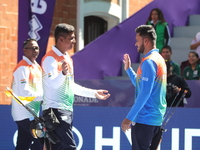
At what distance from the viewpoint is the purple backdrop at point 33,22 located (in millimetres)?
12594

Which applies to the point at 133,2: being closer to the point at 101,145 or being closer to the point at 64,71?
the point at 101,145

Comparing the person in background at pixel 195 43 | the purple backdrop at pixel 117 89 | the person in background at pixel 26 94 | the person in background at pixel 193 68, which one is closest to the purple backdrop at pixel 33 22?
the purple backdrop at pixel 117 89

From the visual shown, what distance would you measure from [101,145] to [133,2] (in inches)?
354

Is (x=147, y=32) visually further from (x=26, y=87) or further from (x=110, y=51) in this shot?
(x=110, y=51)

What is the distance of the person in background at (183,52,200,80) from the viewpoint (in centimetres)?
1245

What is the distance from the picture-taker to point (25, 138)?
28.4 ft

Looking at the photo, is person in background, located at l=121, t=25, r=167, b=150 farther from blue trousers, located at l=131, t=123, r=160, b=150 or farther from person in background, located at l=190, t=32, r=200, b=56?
person in background, located at l=190, t=32, r=200, b=56

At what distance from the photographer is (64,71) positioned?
23.4 ft

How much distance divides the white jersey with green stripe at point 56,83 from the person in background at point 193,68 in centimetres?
543

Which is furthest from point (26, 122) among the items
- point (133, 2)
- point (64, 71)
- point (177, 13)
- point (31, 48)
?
point (133, 2)

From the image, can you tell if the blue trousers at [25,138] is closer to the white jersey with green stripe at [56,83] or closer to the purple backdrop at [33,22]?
the white jersey with green stripe at [56,83]

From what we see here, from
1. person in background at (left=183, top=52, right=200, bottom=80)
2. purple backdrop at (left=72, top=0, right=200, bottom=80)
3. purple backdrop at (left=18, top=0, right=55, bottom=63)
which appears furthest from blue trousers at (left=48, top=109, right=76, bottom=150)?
purple backdrop at (left=72, top=0, right=200, bottom=80)

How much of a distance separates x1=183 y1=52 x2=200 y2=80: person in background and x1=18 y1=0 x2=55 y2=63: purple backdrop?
2.75 metres

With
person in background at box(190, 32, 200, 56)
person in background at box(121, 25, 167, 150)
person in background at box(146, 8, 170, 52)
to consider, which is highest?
person in background at box(146, 8, 170, 52)
